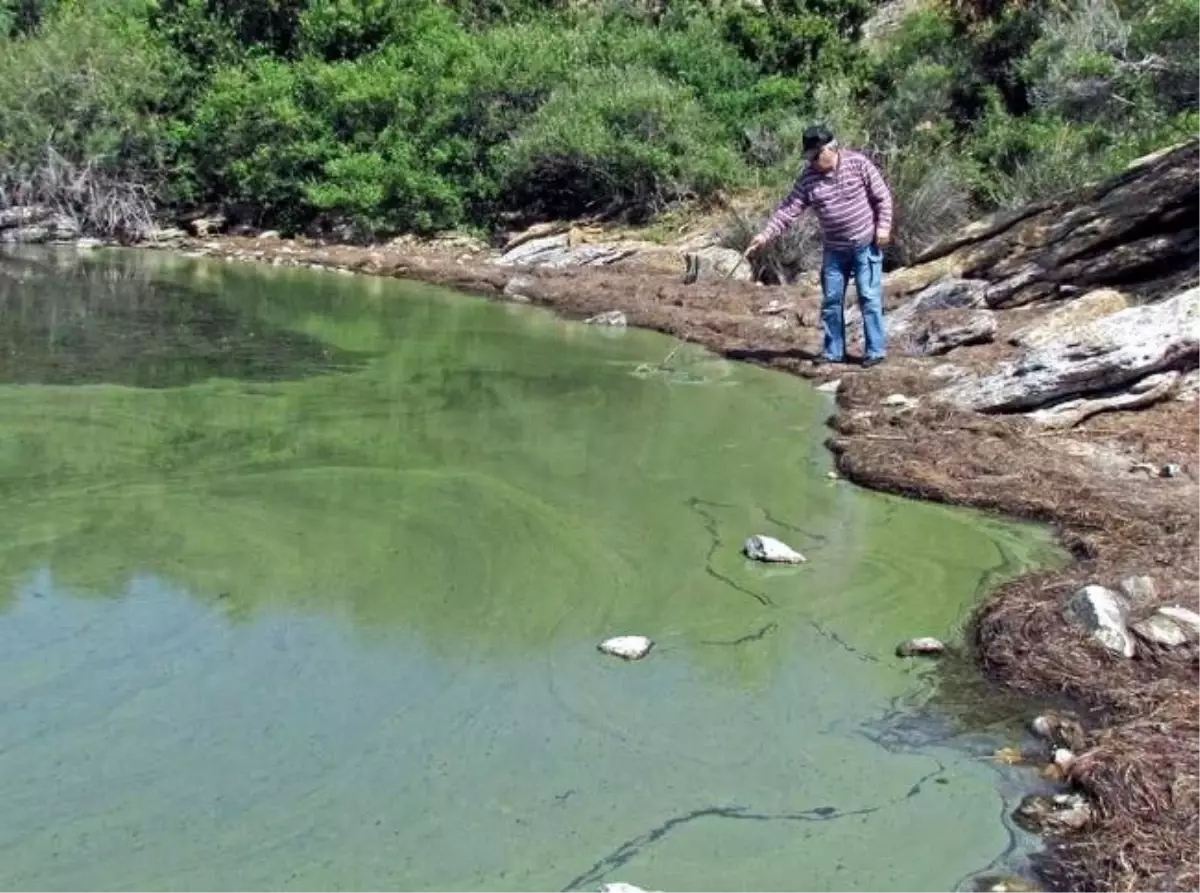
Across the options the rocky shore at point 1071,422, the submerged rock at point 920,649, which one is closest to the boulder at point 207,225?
the rocky shore at point 1071,422

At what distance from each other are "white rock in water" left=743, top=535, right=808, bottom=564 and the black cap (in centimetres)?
440

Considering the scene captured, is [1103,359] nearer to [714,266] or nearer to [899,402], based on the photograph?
[899,402]

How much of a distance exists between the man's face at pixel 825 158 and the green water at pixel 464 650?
1.71m

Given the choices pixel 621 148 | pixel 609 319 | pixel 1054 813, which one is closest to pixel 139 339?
pixel 609 319

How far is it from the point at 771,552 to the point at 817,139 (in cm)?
450

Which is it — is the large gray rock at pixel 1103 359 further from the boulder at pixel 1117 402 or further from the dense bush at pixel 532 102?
the dense bush at pixel 532 102

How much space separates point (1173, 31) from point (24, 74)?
63.2 feet

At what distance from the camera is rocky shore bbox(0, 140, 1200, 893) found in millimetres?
3643

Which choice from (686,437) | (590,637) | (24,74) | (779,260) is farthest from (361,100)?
(590,637)

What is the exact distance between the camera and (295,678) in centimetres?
427

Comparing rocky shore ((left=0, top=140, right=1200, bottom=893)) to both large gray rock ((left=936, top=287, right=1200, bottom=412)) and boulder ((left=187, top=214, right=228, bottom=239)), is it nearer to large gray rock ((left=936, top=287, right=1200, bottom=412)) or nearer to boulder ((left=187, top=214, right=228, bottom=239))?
large gray rock ((left=936, top=287, right=1200, bottom=412))

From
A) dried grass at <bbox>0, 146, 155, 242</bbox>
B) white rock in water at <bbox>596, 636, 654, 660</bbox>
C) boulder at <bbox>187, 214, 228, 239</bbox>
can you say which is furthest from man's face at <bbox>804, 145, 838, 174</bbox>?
dried grass at <bbox>0, 146, 155, 242</bbox>

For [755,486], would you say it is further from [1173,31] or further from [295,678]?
[1173,31]

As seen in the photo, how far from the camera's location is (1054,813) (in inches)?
139
